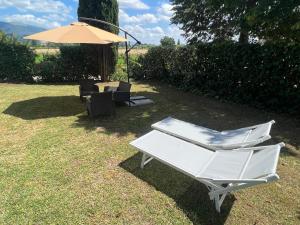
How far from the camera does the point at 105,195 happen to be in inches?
188

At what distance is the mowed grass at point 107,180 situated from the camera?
14.2 feet

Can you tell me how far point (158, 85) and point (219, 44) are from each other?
3.94m

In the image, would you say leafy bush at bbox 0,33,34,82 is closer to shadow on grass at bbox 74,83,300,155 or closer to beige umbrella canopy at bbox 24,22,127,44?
beige umbrella canopy at bbox 24,22,127,44

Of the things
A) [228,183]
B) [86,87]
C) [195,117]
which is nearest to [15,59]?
[86,87]

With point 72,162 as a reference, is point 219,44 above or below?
above

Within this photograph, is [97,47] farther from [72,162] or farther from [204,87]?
[72,162]

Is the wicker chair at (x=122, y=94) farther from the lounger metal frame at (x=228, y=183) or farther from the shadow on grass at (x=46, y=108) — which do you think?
the lounger metal frame at (x=228, y=183)

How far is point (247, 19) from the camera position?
30.5ft

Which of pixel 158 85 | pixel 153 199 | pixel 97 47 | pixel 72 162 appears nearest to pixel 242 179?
pixel 153 199

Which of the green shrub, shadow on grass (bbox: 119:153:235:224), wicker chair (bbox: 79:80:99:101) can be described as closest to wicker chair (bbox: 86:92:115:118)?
wicker chair (bbox: 79:80:99:101)

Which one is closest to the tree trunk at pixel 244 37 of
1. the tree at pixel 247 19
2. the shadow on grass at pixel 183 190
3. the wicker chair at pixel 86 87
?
the tree at pixel 247 19

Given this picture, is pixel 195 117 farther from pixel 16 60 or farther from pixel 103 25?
pixel 16 60

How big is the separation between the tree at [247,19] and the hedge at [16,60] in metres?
7.85

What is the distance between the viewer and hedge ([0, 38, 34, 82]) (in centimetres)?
1475
